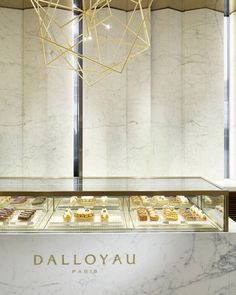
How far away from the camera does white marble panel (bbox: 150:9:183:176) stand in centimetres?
591

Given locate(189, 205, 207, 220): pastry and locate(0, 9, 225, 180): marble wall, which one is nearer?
locate(189, 205, 207, 220): pastry

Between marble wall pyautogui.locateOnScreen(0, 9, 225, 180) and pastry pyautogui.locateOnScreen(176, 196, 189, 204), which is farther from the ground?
marble wall pyautogui.locateOnScreen(0, 9, 225, 180)

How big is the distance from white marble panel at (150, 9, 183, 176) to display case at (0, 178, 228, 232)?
254cm

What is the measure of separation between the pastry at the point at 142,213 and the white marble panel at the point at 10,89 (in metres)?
3.25

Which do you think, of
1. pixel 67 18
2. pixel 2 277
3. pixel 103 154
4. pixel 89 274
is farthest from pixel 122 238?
pixel 67 18

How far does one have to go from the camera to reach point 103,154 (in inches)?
231

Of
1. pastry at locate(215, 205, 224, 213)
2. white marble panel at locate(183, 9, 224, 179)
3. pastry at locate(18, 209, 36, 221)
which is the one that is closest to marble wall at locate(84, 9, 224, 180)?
white marble panel at locate(183, 9, 224, 179)

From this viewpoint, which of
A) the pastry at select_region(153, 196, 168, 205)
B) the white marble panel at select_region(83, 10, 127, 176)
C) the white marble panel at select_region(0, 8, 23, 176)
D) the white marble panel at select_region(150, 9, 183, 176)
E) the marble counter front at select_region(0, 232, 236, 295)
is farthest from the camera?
the white marble panel at select_region(150, 9, 183, 176)

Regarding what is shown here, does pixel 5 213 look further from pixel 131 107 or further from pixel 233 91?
pixel 233 91

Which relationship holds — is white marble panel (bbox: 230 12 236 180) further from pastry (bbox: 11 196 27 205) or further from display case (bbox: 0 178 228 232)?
pastry (bbox: 11 196 27 205)

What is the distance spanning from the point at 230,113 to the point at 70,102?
121 inches

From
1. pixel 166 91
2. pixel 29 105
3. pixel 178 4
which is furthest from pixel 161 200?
pixel 178 4

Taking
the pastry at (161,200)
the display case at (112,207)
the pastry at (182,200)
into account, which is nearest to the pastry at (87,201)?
the display case at (112,207)

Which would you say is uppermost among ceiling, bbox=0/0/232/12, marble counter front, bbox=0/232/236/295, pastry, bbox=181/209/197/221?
ceiling, bbox=0/0/232/12
